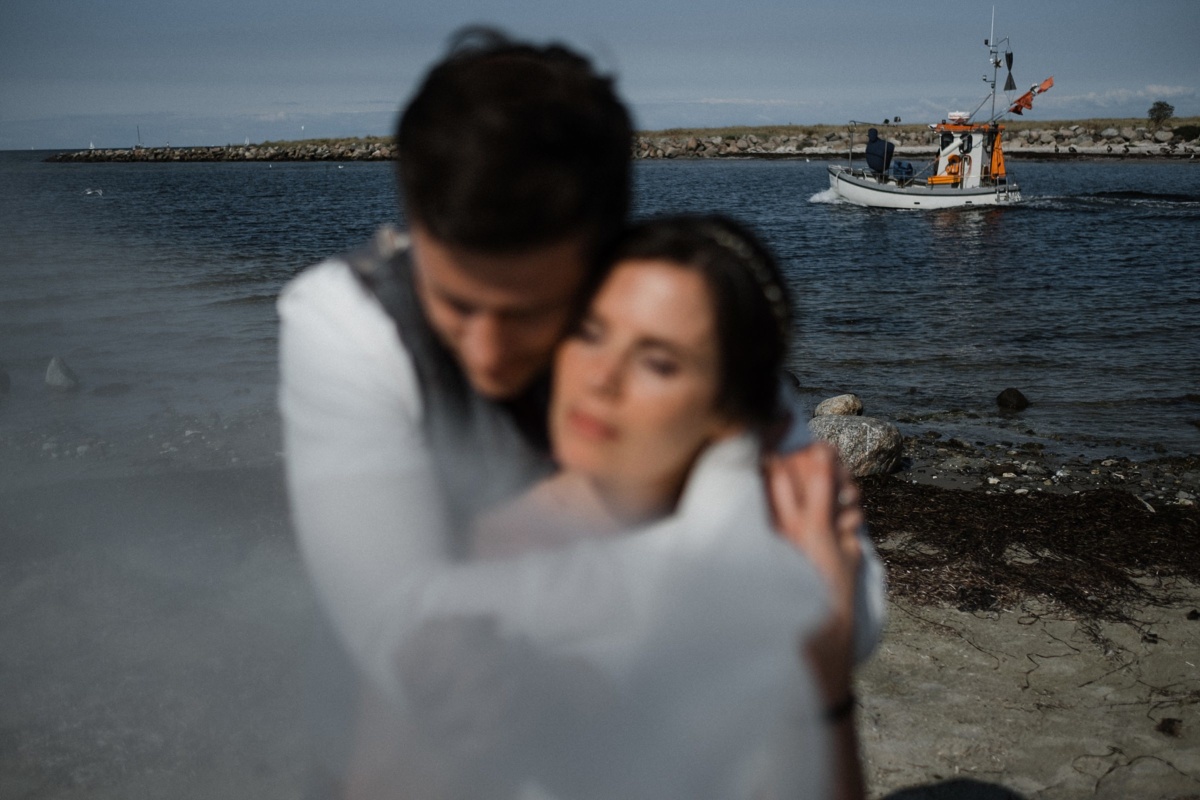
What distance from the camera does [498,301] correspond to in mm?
1489

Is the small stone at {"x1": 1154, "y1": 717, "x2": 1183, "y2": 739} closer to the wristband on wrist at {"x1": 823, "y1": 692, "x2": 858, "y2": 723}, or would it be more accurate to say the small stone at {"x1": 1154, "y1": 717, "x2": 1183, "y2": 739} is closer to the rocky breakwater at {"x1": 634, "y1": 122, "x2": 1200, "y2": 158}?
the wristband on wrist at {"x1": 823, "y1": 692, "x2": 858, "y2": 723}

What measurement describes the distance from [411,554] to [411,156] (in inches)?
23.2

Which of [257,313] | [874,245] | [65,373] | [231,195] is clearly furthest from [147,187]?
[65,373]

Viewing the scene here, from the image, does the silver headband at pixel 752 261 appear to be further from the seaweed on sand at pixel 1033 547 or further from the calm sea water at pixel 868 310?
the calm sea water at pixel 868 310

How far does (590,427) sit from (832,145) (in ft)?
317

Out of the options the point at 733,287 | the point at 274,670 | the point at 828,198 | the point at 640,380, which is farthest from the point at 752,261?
Answer: the point at 828,198

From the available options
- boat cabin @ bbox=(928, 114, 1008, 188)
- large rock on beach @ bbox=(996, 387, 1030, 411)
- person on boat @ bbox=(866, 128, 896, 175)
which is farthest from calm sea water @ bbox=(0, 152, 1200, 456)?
person on boat @ bbox=(866, 128, 896, 175)

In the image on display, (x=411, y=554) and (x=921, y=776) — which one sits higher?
(x=411, y=554)

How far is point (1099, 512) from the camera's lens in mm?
6902

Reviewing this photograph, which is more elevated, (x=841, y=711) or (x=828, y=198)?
(x=828, y=198)

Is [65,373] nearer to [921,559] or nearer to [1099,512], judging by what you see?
[921,559]

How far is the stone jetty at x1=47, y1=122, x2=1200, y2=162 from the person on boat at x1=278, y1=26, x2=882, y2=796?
63347 mm

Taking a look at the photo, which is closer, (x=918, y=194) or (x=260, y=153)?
(x=918, y=194)

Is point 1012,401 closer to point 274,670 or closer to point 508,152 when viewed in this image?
Result: point 274,670
